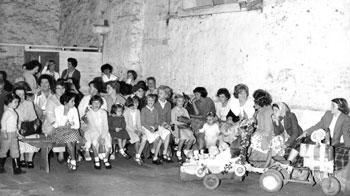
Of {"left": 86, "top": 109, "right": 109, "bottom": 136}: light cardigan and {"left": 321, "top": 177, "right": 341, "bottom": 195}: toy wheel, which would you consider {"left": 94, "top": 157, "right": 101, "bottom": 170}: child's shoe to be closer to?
{"left": 86, "top": 109, "right": 109, "bottom": 136}: light cardigan

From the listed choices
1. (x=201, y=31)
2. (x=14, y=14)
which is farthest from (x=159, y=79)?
(x=14, y=14)

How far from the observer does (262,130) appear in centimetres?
751

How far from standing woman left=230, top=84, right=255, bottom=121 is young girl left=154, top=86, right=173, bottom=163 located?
1098 millimetres

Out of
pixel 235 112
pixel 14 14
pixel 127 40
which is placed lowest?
pixel 235 112

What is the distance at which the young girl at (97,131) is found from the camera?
773 cm

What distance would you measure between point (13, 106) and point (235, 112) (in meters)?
3.54

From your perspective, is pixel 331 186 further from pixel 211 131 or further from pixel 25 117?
pixel 25 117

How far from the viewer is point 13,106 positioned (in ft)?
23.6

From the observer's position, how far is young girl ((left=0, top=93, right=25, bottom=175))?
7070mm

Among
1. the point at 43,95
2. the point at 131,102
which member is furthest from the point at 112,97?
the point at 43,95

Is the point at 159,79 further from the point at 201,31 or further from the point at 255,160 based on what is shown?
the point at 255,160

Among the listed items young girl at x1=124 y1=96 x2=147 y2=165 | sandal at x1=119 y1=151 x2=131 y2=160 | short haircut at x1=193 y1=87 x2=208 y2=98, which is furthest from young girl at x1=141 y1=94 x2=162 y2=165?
short haircut at x1=193 y1=87 x2=208 y2=98

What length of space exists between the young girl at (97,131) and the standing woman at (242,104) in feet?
7.14

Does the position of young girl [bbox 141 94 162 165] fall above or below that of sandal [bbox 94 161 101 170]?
above
